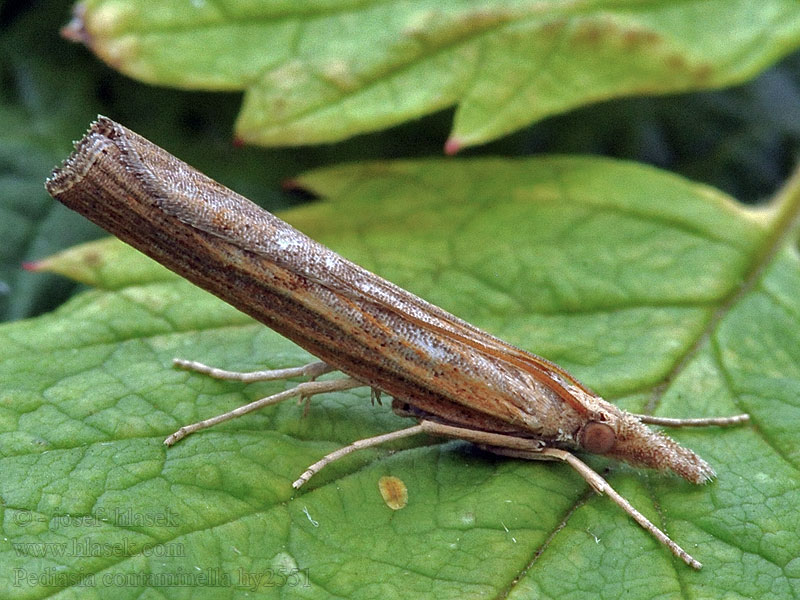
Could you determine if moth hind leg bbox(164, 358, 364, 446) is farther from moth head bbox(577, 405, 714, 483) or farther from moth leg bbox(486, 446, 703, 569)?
moth head bbox(577, 405, 714, 483)

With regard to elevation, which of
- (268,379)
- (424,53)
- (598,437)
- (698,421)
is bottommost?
(698,421)

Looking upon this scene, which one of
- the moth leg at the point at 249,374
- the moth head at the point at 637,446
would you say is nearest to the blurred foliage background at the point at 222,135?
the moth leg at the point at 249,374

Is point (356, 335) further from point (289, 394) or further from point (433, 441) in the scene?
point (433, 441)

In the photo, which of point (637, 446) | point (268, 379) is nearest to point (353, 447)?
point (268, 379)

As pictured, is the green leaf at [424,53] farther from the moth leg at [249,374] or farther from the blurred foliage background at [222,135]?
the moth leg at [249,374]

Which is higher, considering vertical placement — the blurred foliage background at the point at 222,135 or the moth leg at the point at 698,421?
the blurred foliage background at the point at 222,135

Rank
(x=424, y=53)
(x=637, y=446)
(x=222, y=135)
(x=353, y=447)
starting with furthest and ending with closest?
(x=222, y=135) < (x=424, y=53) < (x=637, y=446) < (x=353, y=447)
